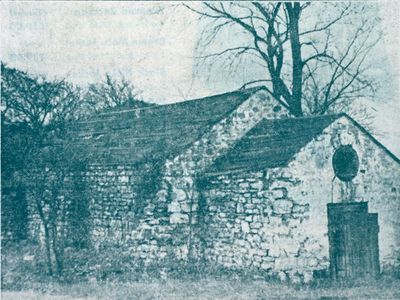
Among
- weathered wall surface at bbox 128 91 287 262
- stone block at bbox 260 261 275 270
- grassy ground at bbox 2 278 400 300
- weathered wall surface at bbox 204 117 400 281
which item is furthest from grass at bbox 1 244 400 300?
weathered wall surface at bbox 128 91 287 262

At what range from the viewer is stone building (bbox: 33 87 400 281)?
42.7ft

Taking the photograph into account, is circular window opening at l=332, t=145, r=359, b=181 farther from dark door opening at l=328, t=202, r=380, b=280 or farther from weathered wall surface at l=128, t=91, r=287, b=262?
weathered wall surface at l=128, t=91, r=287, b=262

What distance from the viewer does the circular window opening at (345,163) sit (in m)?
13.6

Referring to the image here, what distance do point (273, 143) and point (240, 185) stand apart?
1.47 metres

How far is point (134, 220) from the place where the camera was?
14781 mm

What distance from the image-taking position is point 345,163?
45.5ft

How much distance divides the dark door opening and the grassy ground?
717 mm

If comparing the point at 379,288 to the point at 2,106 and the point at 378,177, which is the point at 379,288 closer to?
the point at 378,177

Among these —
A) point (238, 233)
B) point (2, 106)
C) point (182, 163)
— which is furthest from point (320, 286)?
point (2, 106)

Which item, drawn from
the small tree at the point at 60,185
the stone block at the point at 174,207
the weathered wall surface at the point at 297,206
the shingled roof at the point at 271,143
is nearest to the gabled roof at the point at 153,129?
the small tree at the point at 60,185

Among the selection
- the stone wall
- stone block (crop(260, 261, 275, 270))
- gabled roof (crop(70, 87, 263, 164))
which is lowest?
stone block (crop(260, 261, 275, 270))

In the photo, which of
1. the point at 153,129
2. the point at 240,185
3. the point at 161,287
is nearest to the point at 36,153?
the point at 153,129

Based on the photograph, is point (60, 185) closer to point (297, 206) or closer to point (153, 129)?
point (153, 129)

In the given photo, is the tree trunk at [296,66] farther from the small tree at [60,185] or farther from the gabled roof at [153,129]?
the small tree at [60,185]
